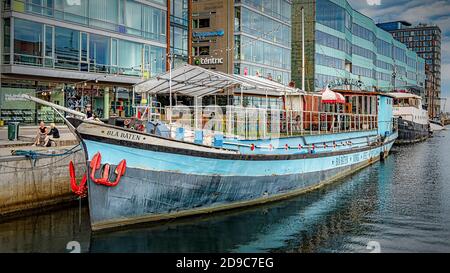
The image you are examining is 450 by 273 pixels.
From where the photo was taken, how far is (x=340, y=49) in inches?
2876

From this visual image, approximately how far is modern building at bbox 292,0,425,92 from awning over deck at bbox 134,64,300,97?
3453 centimetres

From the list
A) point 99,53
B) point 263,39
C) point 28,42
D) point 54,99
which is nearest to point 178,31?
point 99,53

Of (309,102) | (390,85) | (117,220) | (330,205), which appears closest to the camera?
(117,220)

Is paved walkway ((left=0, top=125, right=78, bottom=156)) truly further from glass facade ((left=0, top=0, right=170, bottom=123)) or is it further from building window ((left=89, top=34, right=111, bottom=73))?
building window ((left=89, top=34, right=111, bottom=73))

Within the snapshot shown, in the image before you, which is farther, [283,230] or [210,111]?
[210,111]

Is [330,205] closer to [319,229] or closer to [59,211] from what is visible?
[319,229]

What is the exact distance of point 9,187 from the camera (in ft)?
53.0

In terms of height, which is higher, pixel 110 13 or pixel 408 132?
pixel 110 13

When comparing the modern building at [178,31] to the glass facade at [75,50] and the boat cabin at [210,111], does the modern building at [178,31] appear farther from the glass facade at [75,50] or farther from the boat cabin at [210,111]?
the boat cabin at [210,111]

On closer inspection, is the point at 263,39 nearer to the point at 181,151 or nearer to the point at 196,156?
the point at 196,156

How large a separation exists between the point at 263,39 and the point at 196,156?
40.9 meters

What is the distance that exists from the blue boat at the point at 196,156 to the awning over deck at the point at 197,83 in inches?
1.8
